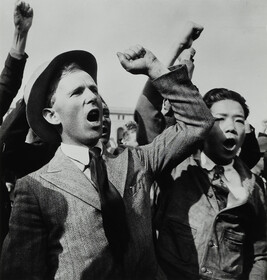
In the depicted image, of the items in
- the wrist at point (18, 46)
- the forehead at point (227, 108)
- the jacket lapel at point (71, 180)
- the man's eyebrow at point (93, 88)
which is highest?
the wrist at point (18, 46)

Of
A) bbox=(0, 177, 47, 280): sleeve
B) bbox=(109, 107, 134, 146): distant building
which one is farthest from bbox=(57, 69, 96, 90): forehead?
bbox=(109, 107, 134, 146): distant building

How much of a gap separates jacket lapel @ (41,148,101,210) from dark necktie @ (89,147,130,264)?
2.3 inches

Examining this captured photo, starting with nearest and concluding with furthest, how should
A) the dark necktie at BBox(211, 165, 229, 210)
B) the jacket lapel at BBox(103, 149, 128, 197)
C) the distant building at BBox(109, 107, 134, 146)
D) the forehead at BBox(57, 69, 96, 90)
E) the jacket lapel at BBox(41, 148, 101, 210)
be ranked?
the jacket lapel at BBox(41, 148, 101, 210) < the jacket lapel at BBox(103, 149, 128, 197) < the forehead at BBox(57, 69, 96, 90) < the dark necktie at BBox(211, 165, 229, 210) < the distant building at BBox(109, 107, 134, 146)

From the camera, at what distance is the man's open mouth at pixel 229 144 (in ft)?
8.03

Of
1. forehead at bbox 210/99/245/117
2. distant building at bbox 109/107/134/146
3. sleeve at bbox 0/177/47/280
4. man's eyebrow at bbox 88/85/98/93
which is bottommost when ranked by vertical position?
sleeve at bbox 0/177/47/280

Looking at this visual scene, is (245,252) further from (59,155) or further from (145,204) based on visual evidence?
(59,155)

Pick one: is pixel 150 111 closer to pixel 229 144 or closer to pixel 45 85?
pixel 229 144

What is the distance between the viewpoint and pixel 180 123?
7.48ft

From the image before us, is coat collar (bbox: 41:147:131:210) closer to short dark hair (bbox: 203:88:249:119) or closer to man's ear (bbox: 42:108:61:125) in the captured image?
man's ear (bbox: 42:108:61:125)

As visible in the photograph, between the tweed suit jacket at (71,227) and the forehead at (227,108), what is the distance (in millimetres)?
644

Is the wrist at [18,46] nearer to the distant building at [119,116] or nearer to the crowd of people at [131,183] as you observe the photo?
the crowd of people at [131,183]

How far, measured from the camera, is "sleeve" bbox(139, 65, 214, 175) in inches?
87.4

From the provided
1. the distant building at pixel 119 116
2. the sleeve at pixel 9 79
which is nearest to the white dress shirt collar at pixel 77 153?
the sleeve at pixel 9 79

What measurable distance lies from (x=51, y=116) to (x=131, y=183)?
550mm
